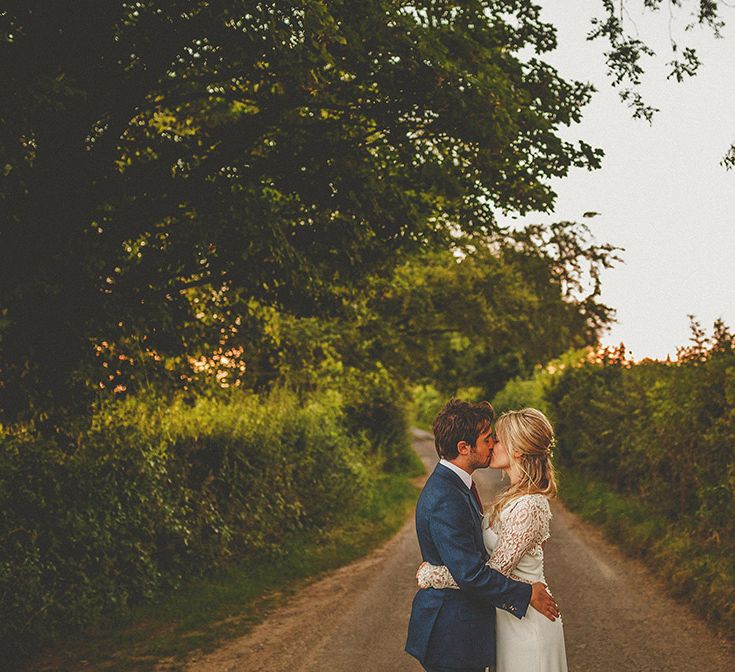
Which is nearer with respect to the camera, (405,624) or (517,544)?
(517,544)

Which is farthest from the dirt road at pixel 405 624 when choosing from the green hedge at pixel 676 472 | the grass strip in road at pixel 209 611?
the green hedge at pixel 676 472

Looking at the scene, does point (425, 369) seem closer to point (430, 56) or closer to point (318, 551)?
point (318, 551)

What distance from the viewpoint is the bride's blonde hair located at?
3789 mm

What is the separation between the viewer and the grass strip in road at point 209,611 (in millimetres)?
7629

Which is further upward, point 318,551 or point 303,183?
point 303,183

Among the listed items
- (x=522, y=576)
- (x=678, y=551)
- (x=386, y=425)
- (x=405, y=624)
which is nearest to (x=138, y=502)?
(x=405, y=624)

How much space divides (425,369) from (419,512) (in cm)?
2263

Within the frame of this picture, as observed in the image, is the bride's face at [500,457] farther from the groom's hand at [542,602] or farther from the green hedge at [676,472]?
the green hedge at [676,472]

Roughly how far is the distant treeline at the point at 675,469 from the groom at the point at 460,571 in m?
5.69

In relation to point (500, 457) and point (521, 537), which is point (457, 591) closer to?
point (521, 537)

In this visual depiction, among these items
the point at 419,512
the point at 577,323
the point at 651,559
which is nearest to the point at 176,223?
the point at 419,512

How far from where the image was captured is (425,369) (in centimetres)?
2638

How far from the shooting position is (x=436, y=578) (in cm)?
376

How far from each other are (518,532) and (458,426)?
57cm
